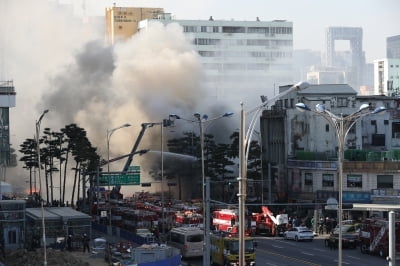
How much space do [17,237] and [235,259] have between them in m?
18.5

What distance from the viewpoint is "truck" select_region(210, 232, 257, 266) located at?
54.2 meters

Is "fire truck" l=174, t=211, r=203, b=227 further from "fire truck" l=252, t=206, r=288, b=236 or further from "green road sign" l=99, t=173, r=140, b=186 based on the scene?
"green road sign" l=99, t=173, r=140, b=186

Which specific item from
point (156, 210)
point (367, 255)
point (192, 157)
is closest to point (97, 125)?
point (192, 157)

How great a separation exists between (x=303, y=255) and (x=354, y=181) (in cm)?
3057

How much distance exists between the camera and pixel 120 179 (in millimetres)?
87312

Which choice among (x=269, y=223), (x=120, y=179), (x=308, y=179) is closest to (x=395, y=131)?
(x=308, y=179)

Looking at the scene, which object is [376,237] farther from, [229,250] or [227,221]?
[227,221]

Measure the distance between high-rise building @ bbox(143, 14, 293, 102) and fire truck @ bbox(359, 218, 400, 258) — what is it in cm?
12716

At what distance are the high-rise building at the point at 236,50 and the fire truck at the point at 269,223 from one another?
11283 cm

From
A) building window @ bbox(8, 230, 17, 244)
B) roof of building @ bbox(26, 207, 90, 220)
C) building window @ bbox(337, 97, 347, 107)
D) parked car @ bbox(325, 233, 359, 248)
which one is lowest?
parked car @ bbox(325, 233, 359, 248)

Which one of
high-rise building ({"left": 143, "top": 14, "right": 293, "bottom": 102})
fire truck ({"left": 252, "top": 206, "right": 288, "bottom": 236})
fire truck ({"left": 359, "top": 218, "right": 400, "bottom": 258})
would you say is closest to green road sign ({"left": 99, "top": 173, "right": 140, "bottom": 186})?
fire truck ({"left": 252, "top": 206, "right": 288, "bottom": 236})

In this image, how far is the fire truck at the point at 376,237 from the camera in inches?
2379

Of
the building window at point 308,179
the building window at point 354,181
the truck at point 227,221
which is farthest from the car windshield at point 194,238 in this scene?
the building window at point 308,179

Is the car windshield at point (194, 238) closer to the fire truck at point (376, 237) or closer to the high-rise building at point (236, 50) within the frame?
the fire truck at point (376, 237)
